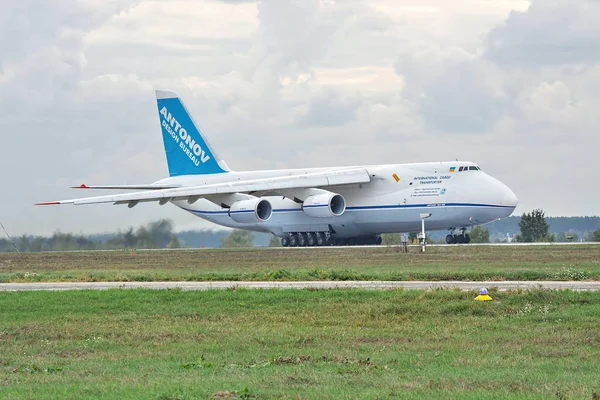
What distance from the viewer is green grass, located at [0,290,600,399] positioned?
1163 cm

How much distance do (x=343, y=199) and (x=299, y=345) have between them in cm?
3967

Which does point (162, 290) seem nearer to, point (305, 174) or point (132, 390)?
point (132, 390)

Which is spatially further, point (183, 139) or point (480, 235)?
point (480, 235)

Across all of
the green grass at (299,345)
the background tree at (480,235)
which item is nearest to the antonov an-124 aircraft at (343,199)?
the background tree at (480,235)

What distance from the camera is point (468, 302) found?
2092cm

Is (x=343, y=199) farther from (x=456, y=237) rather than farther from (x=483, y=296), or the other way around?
(x=483, y=296)

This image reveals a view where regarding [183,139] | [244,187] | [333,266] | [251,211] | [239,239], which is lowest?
[333,266]

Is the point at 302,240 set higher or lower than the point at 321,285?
higher

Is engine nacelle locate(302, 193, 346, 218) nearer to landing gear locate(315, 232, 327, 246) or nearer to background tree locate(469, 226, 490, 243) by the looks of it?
landing gear locate(315, 232, 327, 246)

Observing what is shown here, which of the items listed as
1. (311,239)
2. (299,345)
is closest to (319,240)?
(311,239)

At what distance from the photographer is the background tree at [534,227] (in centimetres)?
7088

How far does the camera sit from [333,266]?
36625 mm

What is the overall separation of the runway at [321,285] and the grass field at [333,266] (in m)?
1.48

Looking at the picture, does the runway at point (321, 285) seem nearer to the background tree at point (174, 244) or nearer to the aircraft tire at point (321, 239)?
the background tree at point (174, 244)
